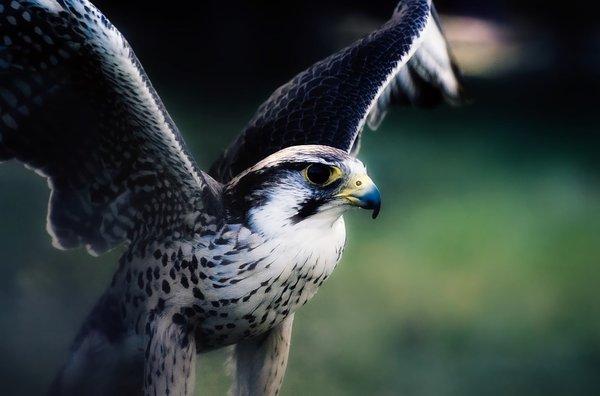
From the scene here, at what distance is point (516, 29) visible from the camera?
2.82 meters

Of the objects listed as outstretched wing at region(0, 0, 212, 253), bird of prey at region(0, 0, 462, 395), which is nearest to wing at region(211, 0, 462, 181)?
bird of prey at region(0, 0, 462, 395)

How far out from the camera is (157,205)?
1726mm

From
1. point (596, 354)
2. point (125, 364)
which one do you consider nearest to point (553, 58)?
point (596, 354)

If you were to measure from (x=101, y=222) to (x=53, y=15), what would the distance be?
51cm

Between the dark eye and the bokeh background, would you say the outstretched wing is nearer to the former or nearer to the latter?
the dark eye

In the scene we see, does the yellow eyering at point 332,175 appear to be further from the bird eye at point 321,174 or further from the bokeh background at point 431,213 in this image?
the bokeh background at point 431,213

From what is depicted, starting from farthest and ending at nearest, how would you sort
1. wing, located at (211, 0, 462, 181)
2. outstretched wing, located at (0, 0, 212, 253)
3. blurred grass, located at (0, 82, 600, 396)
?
blurred grass, located at (0, 82, 600, 396)
wing, located at (211, 0, 462, 181)
outstretched wing, located at (0, 0, 212, 253)

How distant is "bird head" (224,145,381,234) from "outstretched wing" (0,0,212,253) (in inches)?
5.4

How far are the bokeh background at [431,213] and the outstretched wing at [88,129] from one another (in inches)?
13.5

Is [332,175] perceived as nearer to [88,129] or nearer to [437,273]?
[88,129]

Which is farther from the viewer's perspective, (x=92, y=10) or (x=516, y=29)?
(x=516, y=29)

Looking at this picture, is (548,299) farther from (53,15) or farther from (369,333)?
(53,15)

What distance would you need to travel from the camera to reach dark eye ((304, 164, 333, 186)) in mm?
1526

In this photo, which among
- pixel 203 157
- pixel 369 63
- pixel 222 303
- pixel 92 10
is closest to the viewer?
pixel 92 10
